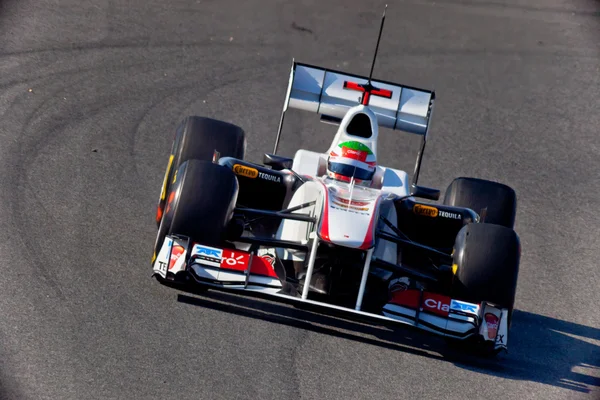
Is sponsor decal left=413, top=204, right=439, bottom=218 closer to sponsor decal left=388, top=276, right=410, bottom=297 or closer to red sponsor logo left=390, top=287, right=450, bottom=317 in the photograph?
sponsor decal left=388, top=276, right=410, bottom=297

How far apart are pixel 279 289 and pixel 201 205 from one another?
3.50 feet

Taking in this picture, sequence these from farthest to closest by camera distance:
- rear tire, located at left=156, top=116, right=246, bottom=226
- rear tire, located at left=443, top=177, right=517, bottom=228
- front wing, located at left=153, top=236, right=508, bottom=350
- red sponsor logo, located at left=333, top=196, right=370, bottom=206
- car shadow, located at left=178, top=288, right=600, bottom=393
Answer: rear tire, located at left=443, top=177, right=517, bottom=228, rear tire, located at left=156, top=116, right=246, bottom=226, red sponsor logo, located at left=333, top=196, right=370, bottom=206, car shadow, located at left=178, top=288, right=600, bottom=393, front wing, located at left=153, top=236, right=508, bottom=350

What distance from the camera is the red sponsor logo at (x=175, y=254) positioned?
29.7 ft

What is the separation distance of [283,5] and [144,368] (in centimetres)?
1054

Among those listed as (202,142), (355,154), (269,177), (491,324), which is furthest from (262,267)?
→ (202,142)

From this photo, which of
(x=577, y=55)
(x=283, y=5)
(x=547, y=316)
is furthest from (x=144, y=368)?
(x=577, y=55)

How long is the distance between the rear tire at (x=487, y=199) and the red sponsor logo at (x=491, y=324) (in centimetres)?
207

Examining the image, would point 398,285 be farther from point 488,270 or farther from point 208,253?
point 208,253

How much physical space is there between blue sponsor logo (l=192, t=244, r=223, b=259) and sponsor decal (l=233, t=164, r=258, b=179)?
149 cm

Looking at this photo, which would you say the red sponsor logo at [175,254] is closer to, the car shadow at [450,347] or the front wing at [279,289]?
the front wing at [279,289]

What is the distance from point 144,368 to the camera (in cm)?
829

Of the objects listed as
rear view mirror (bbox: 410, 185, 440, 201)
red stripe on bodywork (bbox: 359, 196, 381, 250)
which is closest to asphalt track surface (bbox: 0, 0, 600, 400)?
red stripe on bodywork (bbox: 359, 196, 381, 250)

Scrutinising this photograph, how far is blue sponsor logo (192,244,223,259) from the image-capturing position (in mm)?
9102

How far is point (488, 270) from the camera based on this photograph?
9.21 meters
